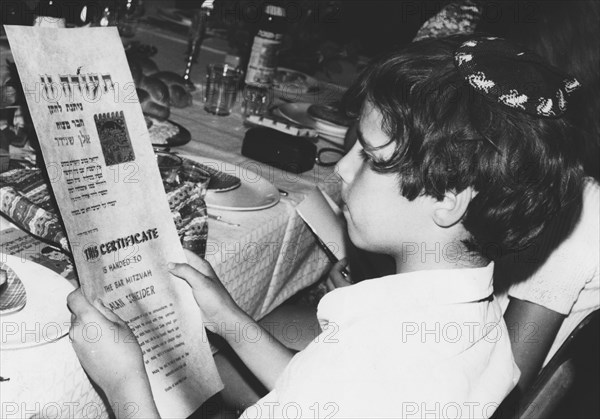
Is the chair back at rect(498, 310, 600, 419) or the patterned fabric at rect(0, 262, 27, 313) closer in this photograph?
the patterned fabric at rect(0, 262, 27, 313)

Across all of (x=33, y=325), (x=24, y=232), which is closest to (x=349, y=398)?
(x=33, y=325)

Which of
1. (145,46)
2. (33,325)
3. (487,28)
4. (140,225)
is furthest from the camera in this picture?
(145,46)

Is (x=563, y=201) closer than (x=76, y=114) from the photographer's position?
No

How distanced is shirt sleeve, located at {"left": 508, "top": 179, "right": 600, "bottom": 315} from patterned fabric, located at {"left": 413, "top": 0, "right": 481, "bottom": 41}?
1.02 m

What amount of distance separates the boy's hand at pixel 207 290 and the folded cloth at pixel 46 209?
0.10 feet

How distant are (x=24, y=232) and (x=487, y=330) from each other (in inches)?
25.0

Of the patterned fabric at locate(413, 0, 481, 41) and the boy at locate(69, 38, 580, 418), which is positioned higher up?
the patterned fabric at locate(413, 0, 481, 41)

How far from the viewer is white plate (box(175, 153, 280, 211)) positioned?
1102mm

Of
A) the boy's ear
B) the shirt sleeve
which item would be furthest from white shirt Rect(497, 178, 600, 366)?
the boy's ear

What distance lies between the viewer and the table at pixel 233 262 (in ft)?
2.16

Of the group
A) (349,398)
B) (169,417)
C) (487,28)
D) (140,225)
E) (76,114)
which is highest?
(487,28)

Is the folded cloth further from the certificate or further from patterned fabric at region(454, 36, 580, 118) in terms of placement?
patterned fabric at region(454, 36, 580, 118)

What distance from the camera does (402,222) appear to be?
847 millimetres

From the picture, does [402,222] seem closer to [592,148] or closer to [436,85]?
[436,85]
